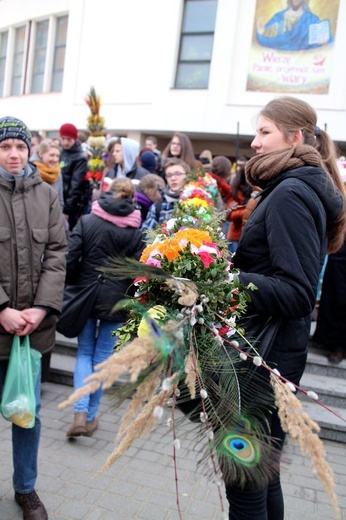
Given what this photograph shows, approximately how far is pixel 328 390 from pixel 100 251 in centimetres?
259

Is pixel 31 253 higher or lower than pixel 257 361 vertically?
higher

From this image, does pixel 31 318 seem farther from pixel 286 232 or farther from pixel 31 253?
pixel 286 232

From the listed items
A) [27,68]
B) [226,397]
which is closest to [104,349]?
[226,397]

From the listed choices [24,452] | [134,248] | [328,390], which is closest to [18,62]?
[134,248]

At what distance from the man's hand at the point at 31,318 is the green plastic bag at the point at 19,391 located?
2.3 inches

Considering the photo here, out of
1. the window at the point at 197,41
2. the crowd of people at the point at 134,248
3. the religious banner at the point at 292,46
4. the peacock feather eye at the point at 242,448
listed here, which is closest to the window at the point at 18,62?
the window at the point at 197,41

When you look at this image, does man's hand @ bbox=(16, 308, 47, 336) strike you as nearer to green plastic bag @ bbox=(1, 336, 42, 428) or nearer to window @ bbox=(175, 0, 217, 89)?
green plastic bag @ bbox=(1, 336, 42, 428)

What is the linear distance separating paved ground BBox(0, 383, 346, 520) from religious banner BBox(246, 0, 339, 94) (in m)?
10.9

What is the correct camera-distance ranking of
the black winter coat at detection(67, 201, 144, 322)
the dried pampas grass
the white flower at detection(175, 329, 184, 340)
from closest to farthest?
the dried pampas grass
the white flower at detection(175, 329, 184, 340)
the black winter coat at detection(67, 201, 144, 322)

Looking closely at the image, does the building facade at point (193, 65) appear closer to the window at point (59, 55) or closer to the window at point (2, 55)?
the window at point (59, 55)

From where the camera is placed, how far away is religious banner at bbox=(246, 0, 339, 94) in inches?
488

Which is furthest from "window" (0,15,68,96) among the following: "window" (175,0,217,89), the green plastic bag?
the green plastic bag

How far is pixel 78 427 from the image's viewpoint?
375 cm

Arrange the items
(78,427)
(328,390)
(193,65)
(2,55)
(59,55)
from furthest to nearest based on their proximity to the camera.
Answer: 1. (2,55)
2. (59,55)
3. (193,65)
4. (328,390)
5. (78,427)
